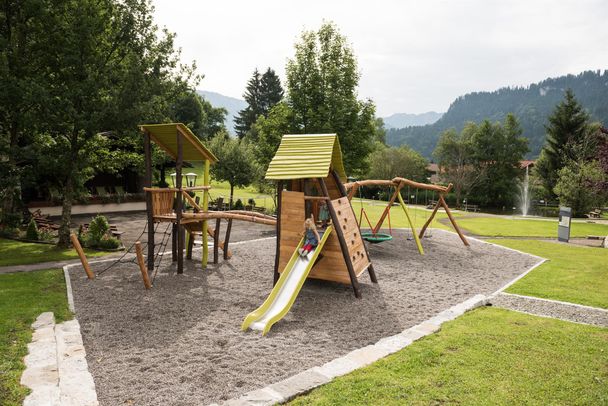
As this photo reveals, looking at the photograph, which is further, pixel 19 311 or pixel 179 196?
pixel 179 196

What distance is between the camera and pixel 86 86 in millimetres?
14141

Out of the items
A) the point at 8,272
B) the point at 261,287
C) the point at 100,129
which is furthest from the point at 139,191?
the point at 261,287

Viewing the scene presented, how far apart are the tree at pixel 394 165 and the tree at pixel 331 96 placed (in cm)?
3758

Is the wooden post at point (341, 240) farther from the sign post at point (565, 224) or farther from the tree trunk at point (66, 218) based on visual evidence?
the sign post at point (565, 224)

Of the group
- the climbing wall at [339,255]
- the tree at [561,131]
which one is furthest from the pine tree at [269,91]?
the climbing wall at [339,255]

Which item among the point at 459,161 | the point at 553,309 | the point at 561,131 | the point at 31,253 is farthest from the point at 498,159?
the point at 31,253

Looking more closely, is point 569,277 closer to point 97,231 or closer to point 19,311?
point 19,311

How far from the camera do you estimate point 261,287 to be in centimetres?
1077

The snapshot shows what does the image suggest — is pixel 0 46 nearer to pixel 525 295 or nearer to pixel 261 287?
pixel 261 287

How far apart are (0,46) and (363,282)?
1461cm

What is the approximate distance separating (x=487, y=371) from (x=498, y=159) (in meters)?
63.1

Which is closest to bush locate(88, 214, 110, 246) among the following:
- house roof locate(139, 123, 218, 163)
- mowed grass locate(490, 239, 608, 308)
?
house roof locate(139, 123, 218, 163)

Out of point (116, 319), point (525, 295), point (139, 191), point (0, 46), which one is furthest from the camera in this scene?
point (139, 191)

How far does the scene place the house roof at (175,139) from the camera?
11.7 metres
